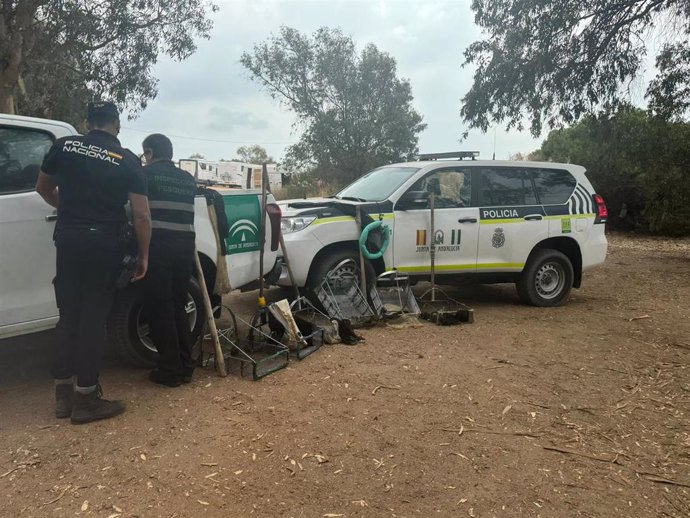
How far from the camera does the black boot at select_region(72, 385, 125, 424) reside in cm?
343

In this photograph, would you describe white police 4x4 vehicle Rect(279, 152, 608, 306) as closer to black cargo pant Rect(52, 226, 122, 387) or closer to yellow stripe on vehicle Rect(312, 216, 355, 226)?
yellow stripe on vehicle Rect(312, 216, 355, 226)

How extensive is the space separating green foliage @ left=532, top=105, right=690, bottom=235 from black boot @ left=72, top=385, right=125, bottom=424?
1256 cm

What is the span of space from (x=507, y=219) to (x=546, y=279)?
1105 millimetres

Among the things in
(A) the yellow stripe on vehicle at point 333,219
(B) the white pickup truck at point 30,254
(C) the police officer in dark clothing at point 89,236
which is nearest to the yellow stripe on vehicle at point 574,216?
(A) the yellow stripe on vehicle at point 333,219


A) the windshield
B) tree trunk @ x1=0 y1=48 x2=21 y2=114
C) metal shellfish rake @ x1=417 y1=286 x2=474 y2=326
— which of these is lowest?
Answer: metal shellfish rake @ x1=417 y1=286 x2=474 y2=326

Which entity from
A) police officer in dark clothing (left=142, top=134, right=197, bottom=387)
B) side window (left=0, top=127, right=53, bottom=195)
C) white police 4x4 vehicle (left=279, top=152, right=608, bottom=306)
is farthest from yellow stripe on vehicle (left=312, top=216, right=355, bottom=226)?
side window (left=0, top=127, right=53, bottom=195)

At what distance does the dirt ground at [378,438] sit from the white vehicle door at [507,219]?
170 cm

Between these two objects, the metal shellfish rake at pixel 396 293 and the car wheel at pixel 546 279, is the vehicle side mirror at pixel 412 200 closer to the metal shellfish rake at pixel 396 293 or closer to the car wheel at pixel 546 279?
the metal shellfish rake at pixel 396 293

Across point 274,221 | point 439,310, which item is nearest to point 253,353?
point 274,221

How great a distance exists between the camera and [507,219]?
6809mm

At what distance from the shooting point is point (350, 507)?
2.68 metres

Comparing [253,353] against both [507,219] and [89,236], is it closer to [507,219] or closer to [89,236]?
[89,236]

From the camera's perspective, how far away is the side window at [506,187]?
6809 millimetres

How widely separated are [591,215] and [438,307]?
106 inches
